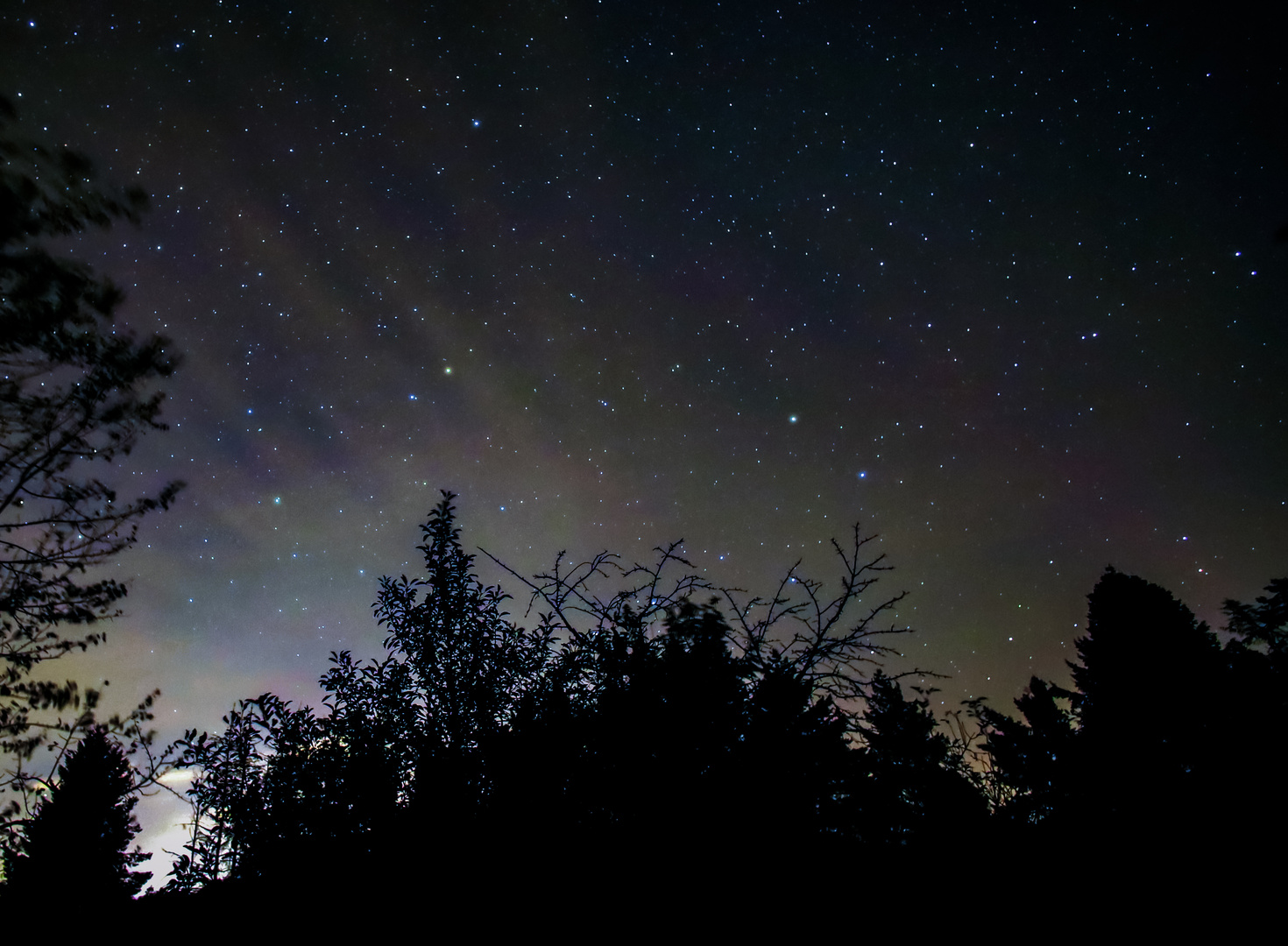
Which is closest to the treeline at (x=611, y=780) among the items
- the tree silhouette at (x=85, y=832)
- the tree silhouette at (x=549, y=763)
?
the tree silhouette at (x=549, y=763)

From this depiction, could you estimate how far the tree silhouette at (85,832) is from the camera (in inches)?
617

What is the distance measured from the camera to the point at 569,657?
6.61m

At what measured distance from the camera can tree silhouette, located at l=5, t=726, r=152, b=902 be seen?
1567 centimetres

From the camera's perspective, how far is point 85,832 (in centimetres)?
1723

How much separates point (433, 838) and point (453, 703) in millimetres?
2380

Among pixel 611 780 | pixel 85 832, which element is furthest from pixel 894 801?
pixel 85 832

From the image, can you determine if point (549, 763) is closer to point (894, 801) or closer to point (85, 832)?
point (894, 801)

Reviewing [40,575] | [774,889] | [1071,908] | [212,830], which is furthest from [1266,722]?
[40,575]

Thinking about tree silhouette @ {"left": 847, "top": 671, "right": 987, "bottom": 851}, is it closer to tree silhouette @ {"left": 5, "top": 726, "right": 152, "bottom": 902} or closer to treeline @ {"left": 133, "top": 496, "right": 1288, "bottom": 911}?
treeline @ {"left": 133, "top": 496, "right": 1288, "bottom": 911}

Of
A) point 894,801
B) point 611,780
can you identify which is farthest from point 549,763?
point 894,801

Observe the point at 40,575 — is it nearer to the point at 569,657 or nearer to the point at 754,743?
the point at 569,657

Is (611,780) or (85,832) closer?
(611,780)

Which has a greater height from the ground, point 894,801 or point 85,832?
point 85,832

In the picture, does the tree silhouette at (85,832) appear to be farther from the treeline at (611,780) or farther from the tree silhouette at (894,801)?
the tree silhouette at (894,801)
